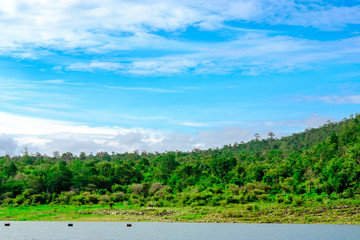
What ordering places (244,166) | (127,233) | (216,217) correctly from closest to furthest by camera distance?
(127,233)
(216,217)
(244,166)

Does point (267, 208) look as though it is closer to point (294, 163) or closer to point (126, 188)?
point (294, 163)

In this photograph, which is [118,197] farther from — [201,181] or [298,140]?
[298,140]

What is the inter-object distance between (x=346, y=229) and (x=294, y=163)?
45136 mm

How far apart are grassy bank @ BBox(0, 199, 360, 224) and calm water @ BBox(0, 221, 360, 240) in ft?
14.4

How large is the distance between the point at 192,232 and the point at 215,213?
641 inches

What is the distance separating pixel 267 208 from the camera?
61.6 m

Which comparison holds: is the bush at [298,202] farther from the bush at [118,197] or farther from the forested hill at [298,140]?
the forested hill at [298,140]

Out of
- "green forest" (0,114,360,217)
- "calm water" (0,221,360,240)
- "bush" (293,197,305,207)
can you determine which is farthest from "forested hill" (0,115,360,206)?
"calm water" (0,221,360,240)

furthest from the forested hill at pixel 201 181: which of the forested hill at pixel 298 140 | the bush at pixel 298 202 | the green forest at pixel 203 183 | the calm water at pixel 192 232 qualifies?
the forested hill at pixel 298 140

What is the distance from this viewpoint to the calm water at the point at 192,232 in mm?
40562

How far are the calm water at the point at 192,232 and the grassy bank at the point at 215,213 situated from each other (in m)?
4.38

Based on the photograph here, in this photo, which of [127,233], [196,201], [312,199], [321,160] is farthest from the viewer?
[321,160]

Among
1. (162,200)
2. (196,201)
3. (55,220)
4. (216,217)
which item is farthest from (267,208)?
(55,220)

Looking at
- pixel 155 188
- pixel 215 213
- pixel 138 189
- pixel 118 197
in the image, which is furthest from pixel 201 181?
pixel 215 213
